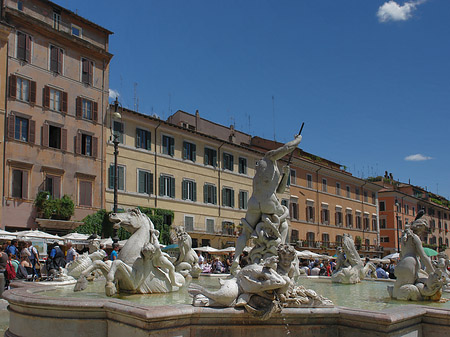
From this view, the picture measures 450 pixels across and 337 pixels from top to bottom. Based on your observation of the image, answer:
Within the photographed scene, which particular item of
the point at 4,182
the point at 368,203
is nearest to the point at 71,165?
the point at 4,182

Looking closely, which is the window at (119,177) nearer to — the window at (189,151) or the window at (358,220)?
the window at (189,151)

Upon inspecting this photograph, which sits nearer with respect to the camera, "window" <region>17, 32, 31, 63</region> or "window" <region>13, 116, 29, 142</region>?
"window" <region>13, 116, 29, 142</region>

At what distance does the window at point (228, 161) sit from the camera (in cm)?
4166

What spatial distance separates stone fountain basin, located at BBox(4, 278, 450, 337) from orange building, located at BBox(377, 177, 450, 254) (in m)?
57.2

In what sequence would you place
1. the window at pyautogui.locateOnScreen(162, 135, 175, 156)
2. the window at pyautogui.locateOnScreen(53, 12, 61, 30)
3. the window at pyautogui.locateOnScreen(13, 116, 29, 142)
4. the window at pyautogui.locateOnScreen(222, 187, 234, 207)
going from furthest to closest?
the window at pyautogui.locateOnScreen(222, 187, 234, 207), the window at pyautogui.locateOnScreen(162, 135, 175, 156), the window at pyautogui.locateOnScreen(53, 12, 61, 30), the window at pyautogui.locateOnScreen(13, 116, 29, 142)

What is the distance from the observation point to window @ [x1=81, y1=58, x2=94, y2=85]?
107ft

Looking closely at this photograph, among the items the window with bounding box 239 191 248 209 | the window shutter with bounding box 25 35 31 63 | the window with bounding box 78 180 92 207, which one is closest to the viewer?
the window shutter with bounding box 25 35 31 63

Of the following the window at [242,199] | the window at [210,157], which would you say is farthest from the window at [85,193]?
the window at [242,199]

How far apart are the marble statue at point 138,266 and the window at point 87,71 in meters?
27.1

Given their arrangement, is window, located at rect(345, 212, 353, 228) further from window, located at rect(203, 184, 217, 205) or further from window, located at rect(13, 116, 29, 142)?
window, located at rect(13, 116, 29, 142)

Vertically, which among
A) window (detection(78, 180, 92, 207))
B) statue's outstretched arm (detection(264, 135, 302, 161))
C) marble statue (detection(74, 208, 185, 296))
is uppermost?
window (detection(78, 180, 92, 207))

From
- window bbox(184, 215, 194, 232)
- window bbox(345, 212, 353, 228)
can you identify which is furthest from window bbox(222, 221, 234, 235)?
window bbox(345, 212, 353, 228)

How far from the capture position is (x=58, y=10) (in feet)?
103

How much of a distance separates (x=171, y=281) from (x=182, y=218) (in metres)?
29.4
